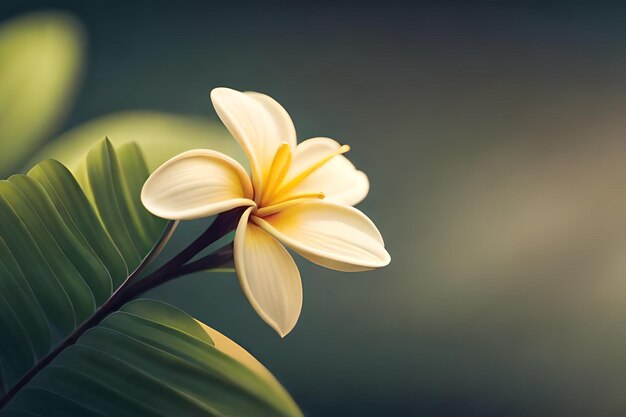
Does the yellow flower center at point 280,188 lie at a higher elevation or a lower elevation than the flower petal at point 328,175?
lower

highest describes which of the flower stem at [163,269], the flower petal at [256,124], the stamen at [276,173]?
the flower petal at [256,124]

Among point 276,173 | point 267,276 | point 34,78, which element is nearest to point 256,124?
point 276,173

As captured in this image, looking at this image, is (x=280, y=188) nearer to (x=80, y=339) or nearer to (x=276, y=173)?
(x=276, y=173)

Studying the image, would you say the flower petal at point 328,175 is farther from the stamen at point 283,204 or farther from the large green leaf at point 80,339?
the large green leaf at point 80,339

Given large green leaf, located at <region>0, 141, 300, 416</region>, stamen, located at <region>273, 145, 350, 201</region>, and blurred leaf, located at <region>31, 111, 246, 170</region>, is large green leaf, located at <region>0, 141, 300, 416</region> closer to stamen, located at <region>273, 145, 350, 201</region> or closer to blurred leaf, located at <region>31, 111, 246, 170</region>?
blurred leaf, located at <region>31, 111, 246, 170</region>

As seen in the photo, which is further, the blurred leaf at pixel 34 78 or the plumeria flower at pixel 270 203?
the blurred leaf at pixel 34 78

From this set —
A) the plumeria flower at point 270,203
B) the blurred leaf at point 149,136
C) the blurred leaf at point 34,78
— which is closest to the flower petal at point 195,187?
the plumeria flower at point 270,203

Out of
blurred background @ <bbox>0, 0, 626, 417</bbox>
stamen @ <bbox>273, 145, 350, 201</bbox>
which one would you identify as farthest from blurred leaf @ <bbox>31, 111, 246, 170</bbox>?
stamen @ <bbox>273, 145, 350, 201</bbox>
